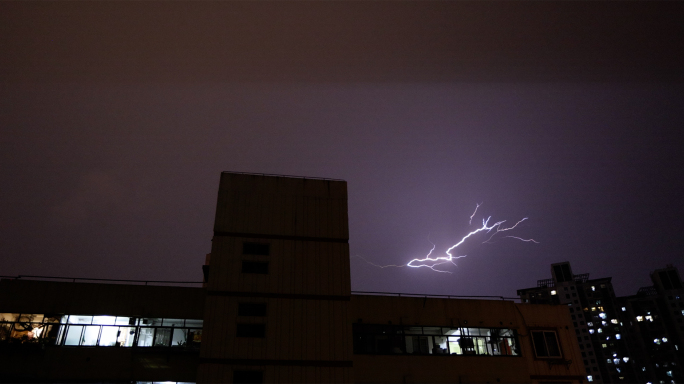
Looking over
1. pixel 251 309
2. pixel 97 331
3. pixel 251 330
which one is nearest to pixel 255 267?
pixel 251 309

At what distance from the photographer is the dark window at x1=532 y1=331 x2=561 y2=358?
89.0 feet

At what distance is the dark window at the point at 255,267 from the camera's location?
22875mm

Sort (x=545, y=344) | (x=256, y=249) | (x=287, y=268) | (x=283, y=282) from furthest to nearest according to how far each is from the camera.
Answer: (x=545, y=344)
(x=256, y=249)
(x=287, y=268)
(x=283, y=282)

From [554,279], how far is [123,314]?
143 metres

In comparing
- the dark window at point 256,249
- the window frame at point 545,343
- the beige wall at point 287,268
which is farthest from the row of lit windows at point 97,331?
the window frame at point 545,343

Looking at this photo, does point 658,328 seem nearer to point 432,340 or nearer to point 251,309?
point 432,340

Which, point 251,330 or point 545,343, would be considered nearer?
point 251,330

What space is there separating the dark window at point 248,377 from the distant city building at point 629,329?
378ft

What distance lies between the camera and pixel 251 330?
848 inches

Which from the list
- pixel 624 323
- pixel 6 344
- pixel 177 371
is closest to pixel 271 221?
pixel 177 371

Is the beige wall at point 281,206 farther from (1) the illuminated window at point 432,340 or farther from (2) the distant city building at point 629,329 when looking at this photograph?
(2) the distant city building at point 629,329

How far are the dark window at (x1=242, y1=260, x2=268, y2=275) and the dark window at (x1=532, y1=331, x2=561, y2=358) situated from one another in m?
16.7

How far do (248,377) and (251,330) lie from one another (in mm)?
2069

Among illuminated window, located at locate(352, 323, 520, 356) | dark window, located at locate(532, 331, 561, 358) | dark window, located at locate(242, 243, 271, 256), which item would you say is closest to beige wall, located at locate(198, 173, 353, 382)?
dark window, located at locate(242, 243, 271, 256)
